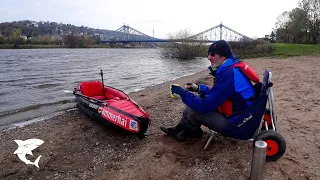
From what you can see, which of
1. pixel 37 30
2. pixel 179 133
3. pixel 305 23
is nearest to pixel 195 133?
pixel 179 133

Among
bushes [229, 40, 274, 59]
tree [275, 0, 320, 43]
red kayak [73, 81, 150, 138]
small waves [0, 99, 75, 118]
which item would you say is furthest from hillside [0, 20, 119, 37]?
red kayak [73, 81, 150, 138]

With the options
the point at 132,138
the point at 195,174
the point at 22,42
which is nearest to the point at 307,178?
the point at 195,174

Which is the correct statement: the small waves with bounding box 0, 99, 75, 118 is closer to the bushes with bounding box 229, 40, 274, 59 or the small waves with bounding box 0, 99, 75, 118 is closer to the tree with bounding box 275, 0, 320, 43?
the bushes with bounding box 229, 40, 274, 59

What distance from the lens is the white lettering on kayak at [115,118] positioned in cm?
652

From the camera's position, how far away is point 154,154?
543cm

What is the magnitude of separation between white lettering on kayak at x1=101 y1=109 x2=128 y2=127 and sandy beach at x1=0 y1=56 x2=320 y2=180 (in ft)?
1.49

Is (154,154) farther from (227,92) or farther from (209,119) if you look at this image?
(227,92)

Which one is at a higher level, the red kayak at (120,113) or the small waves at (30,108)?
the red kayak at (120,113)

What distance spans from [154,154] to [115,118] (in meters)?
1.71

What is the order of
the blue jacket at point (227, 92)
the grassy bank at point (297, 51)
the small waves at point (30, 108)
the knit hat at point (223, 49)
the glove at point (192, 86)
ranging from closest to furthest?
the blue jacket at point (227, 92) < the knit hat at point (223, 49) < the glove at point (192, 86) < the small waves at point (30, 108) < the grassy bank at point (297, 51)

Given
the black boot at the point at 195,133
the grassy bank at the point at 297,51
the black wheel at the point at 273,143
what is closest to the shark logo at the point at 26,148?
the black boot at the point at 195,133

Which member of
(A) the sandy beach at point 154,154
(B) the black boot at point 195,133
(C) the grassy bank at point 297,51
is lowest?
(A) the sandy beach at point 154,154

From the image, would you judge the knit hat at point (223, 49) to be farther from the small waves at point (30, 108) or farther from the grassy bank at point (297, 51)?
the grassy bank at point (297, 51)

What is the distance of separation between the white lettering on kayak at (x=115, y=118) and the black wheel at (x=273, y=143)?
309 centimetres
